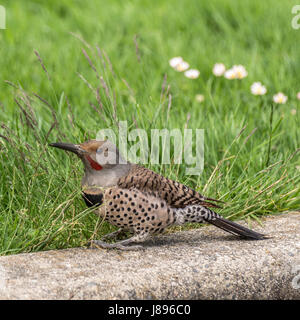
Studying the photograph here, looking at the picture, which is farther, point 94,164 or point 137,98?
point 137,98

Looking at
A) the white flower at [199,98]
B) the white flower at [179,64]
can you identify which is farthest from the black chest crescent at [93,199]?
the white flower at [179,64]

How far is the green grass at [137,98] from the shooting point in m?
4.07

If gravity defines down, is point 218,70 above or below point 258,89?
above

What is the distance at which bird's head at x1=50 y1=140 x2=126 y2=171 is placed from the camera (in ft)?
12.0

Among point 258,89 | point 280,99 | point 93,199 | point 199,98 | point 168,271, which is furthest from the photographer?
point 199,98

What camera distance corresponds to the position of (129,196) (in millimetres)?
3639

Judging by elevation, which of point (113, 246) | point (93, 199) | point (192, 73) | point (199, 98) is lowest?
point (113, 246)

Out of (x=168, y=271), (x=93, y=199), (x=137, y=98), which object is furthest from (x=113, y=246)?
(x=137, y=98)

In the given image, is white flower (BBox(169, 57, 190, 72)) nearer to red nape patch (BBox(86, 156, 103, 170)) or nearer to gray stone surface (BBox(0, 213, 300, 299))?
gray stone surface (BBox(0, 213, 300, 299))

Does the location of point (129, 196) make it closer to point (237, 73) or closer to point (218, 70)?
point (237, 73)

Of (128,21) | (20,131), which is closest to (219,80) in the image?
(128,21)

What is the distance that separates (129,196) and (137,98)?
5.92 feet

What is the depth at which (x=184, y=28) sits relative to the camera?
7840mm

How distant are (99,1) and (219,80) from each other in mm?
2777
